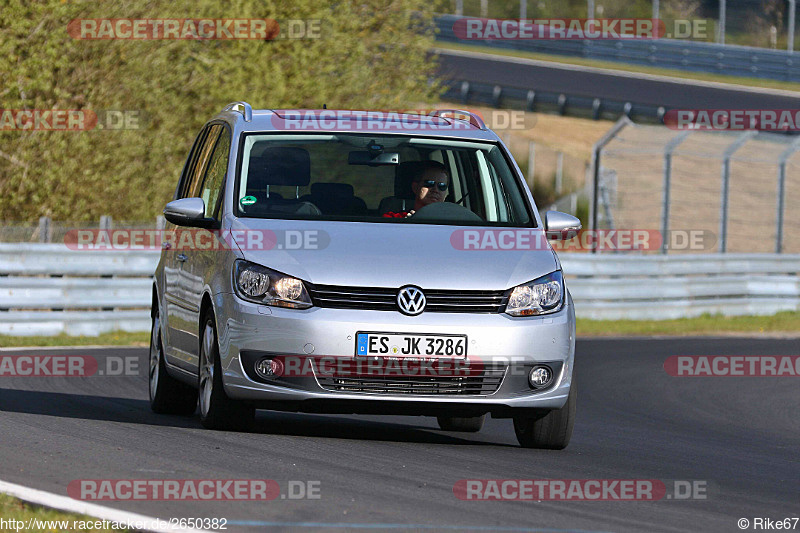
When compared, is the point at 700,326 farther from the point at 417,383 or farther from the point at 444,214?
the point at 417,383

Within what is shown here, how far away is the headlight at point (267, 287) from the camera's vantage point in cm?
816

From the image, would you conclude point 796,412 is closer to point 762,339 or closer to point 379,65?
point 762,339

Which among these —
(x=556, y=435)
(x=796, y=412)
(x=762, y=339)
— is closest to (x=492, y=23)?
(x=762, y=339)

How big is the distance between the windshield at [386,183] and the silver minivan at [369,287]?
12 mm

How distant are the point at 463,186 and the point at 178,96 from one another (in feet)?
55.7

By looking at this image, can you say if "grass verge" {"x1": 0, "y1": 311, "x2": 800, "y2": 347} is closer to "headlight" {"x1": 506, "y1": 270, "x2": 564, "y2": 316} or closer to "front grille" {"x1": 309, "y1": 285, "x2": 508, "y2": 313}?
"headlight" {"x1": 506, "y1": 270, "x2": 564, "y2": 316}

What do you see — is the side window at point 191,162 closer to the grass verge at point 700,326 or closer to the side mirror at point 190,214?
the side mirror at point 190,214

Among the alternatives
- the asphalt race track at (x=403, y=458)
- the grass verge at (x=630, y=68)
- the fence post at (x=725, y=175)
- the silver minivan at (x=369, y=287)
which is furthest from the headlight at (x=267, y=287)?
the grass verge at (x=630, y=68)

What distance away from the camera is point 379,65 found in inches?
1224

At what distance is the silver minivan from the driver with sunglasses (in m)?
0.01

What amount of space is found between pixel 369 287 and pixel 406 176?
5.01ft

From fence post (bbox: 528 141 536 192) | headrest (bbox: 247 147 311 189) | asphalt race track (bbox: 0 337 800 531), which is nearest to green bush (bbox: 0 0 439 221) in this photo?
asphalt race track (bbox: 0 337 800 531)

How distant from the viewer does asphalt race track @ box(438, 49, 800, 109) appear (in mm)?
48156

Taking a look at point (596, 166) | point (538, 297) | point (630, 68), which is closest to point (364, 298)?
point (538, 297)
